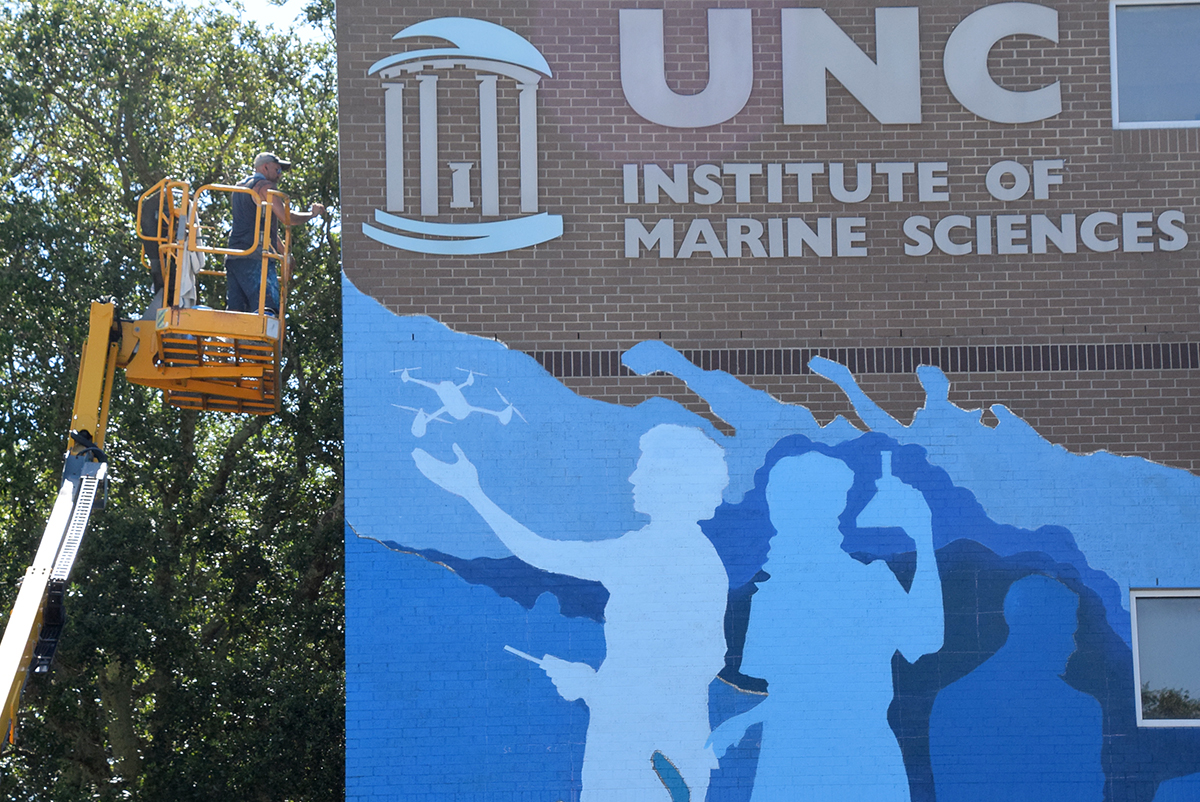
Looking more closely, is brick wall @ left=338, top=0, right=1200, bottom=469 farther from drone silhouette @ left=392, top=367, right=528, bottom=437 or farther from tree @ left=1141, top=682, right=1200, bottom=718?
tree @ left=1141, top=682, right=1200, bottom=718

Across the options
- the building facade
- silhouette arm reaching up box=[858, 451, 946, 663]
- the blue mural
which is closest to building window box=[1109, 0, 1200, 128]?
the building facade

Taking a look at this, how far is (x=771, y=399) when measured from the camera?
10797 mm

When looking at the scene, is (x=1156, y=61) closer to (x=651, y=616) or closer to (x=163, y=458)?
(x=651, y=616)

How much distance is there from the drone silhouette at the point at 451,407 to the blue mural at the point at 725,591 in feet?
0.06

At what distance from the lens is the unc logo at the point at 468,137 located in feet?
35.7

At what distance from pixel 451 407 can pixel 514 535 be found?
3.78 feet

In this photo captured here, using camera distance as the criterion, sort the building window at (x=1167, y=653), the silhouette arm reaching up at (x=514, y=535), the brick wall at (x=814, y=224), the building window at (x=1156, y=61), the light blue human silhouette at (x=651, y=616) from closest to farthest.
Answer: the light blue human silhouette at (x=651, y=616) → the silhouette arm reaching up at (x=514, y=535) → the building window at (x=1167, y=653) → the brick wall at (x=814, y=224) → the building window at (x=1156, y=61)

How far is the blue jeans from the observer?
11.1m

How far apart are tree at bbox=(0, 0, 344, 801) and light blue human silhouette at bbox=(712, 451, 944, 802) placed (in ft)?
28.1

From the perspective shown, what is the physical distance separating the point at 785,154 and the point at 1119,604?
15.0 feet

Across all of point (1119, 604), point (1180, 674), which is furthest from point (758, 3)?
point (1180, 674)

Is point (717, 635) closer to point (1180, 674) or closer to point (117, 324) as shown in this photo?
point (1180, 674)

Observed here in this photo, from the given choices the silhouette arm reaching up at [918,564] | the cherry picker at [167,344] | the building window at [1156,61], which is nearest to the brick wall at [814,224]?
the building window at [1156,61]

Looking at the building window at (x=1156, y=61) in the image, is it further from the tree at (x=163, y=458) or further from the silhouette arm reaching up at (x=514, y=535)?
the tree at (x=163, y=458)
